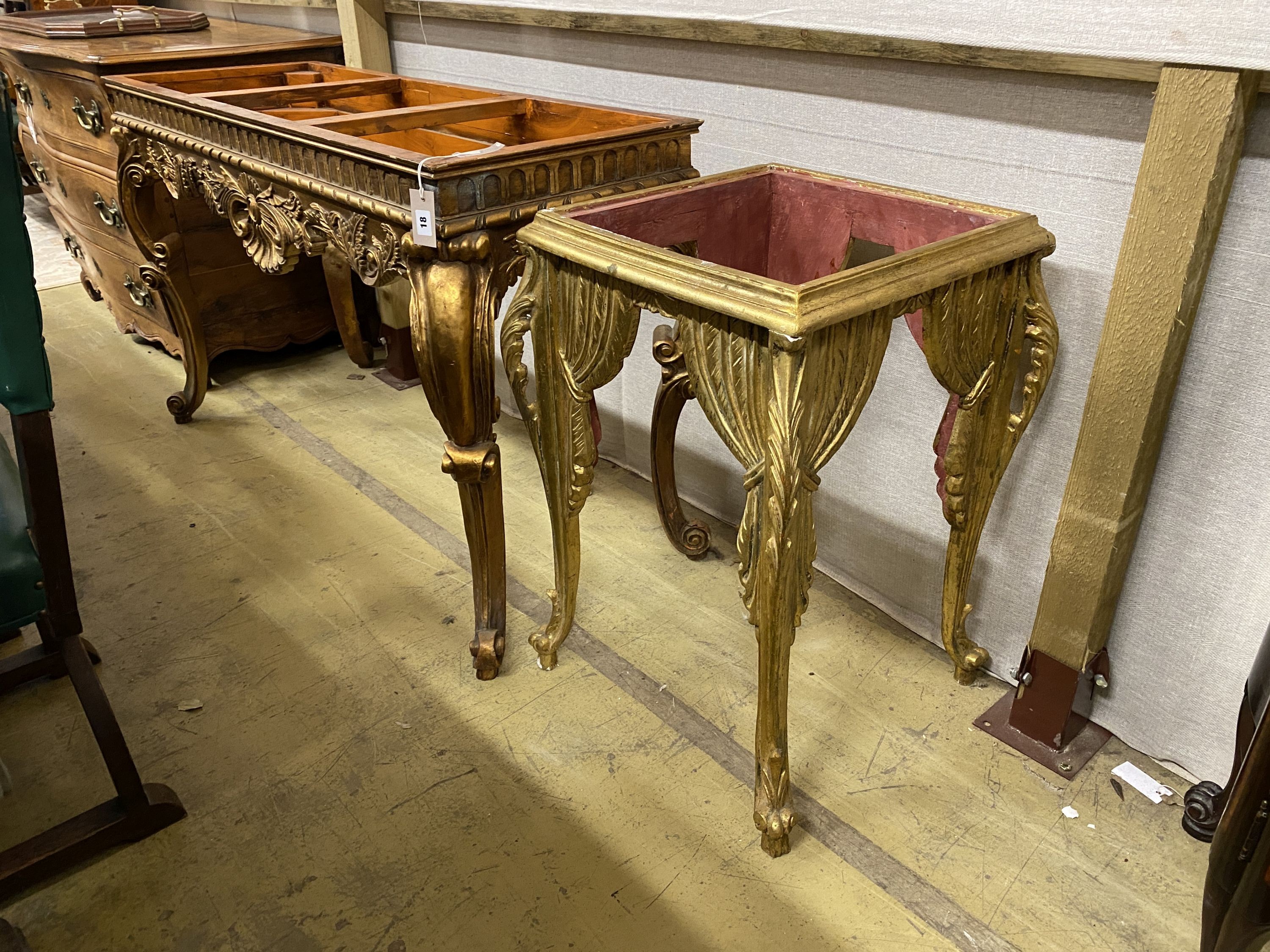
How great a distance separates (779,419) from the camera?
992 mm

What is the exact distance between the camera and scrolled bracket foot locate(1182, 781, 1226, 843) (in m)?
1.26

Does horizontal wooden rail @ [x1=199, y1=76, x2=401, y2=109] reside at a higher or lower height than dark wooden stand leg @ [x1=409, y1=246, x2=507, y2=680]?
higher

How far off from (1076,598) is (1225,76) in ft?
2.29

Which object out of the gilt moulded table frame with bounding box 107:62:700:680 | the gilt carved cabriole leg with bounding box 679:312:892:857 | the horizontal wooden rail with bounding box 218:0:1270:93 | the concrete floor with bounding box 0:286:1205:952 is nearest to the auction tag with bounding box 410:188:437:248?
the gilt moulded table frame with bounding box 107:62:700:680

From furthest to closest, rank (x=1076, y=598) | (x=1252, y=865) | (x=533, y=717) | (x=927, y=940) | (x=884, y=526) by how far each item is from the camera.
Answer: (x=884, y=526) → (x=533, y=717) → (x=1076, y=598) → (x=927, y=940) → (x=1252, y=865)

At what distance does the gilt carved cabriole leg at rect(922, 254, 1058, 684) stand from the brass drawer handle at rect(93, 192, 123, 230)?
231cm

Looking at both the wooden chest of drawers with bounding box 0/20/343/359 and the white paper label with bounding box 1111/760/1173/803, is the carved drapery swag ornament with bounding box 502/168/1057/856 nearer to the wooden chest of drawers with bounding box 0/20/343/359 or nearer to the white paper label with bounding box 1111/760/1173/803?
the white paper label with bounding box 1111/760/1173/803

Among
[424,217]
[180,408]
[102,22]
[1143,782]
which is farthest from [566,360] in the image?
[102,22]

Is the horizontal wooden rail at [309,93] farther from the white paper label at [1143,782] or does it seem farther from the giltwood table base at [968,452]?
the white paper label at [1143,782]

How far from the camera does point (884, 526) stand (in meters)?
1.67

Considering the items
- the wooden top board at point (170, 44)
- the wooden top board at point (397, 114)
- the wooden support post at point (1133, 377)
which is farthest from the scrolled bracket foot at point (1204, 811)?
the wooden top board at point (170, 44)

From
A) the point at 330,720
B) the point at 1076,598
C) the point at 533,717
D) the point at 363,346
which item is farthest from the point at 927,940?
the point at 363,346

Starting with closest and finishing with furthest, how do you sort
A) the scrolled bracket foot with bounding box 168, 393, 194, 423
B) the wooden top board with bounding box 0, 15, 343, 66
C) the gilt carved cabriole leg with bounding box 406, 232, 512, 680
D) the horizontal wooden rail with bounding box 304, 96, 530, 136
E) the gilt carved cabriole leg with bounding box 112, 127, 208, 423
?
the gilt carved cabriole leg with bounding box 406, 232, 512, 680 → the horizontal wooden rail with bounding box 304, 96, 530, 136 → the gilt carved cabriole leg with bounding box 112, 127, 208, 423 → the wooden top board with bounding box 0, 15, 343, 66 → the scrolled bracket foot with bounding box 168, 393, 194, 423

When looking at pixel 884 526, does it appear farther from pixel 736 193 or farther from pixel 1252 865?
pixel 1252 865
